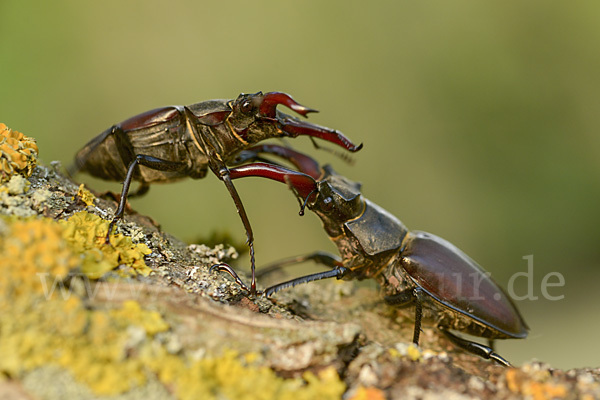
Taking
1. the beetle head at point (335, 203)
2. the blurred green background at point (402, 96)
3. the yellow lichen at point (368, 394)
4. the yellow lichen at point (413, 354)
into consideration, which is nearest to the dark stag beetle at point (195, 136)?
the beetle head at point (335, 203)

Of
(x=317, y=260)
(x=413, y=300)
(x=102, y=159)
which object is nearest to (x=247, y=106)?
(x=102, y=159)

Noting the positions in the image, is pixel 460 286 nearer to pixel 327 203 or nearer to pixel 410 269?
pixel 410 269

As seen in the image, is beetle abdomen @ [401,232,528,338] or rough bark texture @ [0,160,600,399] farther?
beetle abdomen @ [401,232,528,338]

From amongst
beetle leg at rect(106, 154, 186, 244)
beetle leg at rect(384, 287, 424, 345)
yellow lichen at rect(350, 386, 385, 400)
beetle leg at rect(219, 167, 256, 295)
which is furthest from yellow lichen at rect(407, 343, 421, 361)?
beetle leg at rect(106, 154, 186, 244)

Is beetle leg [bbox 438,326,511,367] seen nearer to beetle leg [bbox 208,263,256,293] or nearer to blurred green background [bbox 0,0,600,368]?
beetle leg [bbox 208,263,256,293]

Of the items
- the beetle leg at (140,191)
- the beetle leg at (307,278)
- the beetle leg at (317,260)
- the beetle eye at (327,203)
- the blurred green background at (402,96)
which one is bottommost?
the beetle leg at (307,278)

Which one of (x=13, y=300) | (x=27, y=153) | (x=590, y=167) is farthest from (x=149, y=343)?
(x=590, y=167)

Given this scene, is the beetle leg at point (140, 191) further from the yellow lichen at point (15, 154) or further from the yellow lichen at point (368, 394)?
the yellow lichen at point (368, 394)
